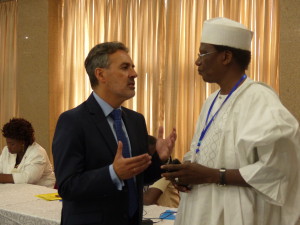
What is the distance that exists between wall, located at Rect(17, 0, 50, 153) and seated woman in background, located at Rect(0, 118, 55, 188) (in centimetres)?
193

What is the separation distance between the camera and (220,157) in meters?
1.79

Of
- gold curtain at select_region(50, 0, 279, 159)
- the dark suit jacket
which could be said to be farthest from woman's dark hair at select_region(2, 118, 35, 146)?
the dark suit jacket

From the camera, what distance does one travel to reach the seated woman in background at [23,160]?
4247mm

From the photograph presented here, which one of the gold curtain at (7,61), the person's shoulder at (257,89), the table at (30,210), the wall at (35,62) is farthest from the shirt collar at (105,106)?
the gold curtain at (7,61)

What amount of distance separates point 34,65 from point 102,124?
4.90 m

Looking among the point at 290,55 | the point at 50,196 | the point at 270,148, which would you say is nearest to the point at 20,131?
the point at 50,196

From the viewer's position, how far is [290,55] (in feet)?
14.2

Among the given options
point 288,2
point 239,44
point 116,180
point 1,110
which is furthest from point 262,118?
point 1,110

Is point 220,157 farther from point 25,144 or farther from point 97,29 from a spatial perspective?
point 97,29

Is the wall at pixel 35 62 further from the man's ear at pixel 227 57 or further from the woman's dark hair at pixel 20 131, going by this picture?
the man's ear at pixel 227 57

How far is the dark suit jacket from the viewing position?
1846 millimetres

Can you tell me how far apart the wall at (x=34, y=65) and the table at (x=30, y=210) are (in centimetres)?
291

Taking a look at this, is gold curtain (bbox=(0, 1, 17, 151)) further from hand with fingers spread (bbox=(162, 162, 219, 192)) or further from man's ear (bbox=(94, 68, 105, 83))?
hand with fingers spread (bbox=(162, 162, 219, 192))

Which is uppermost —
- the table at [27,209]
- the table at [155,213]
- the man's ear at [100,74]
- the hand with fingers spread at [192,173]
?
the man's ear at [100,74]
